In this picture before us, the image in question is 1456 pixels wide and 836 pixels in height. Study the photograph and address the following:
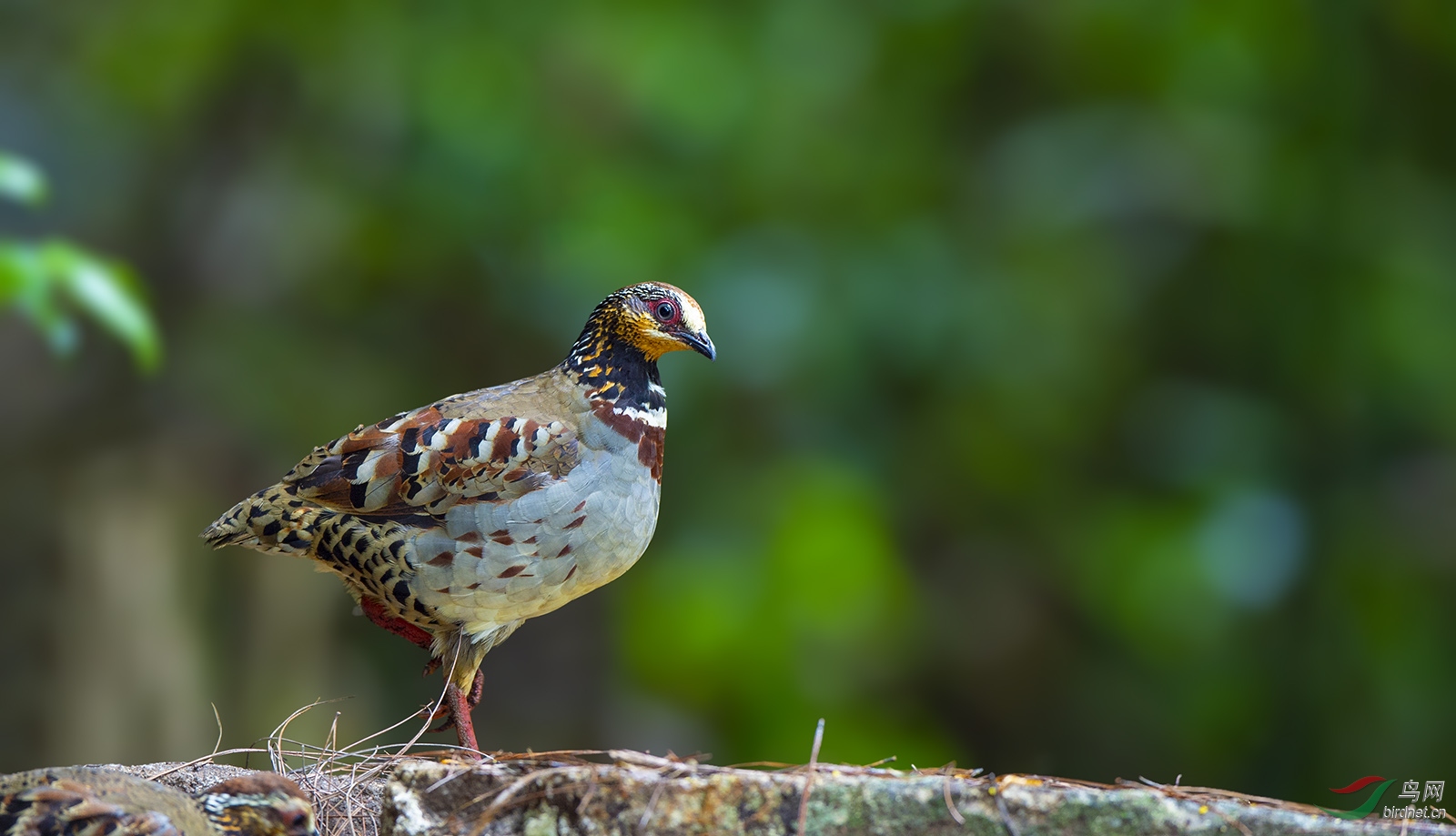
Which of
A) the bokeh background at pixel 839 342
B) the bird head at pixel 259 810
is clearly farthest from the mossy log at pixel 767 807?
the bokeh background at pixel 839 342

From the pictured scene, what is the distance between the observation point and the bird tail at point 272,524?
4.07m

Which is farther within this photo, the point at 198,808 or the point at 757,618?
the point at 757,618

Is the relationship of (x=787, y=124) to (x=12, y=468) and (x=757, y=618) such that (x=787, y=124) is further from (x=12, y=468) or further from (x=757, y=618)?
(x=12, y=468)

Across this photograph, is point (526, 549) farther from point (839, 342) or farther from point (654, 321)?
point (839, 342)

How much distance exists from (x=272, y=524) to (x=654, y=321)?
135 centimetres

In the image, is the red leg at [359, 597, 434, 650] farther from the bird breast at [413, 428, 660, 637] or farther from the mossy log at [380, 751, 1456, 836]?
the mossy log at [380, 751, 1456, 836]

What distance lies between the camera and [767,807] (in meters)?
2.93

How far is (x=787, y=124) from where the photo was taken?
8.14 meters

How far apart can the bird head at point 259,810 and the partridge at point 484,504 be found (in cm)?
83

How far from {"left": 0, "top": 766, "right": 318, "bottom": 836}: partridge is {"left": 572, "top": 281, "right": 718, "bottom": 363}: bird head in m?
1.72

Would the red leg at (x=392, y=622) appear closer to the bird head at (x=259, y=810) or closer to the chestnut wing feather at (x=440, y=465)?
the chestnut wing feather at (x=440, y=465)

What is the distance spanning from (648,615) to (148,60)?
4582 millimetres

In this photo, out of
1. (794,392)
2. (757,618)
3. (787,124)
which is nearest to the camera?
(757,618)

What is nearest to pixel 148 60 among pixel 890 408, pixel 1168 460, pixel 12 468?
pixel 12 468
